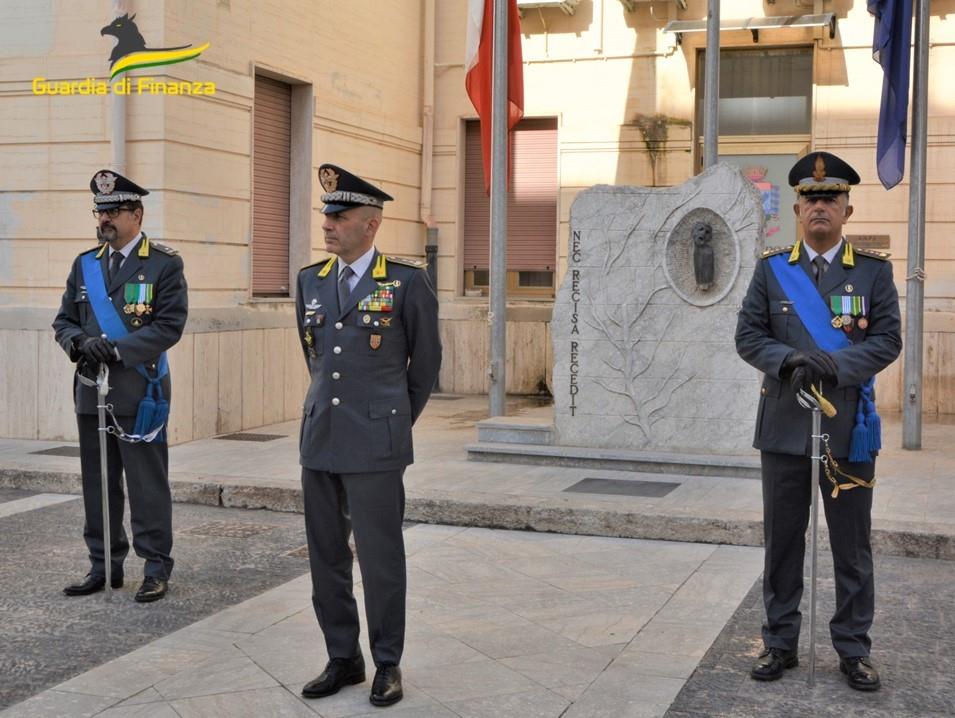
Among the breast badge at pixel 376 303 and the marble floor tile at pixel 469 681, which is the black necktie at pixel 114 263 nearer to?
A: the breast badge at pixel 376 303

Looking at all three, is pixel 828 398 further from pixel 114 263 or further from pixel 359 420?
pixel 114 263

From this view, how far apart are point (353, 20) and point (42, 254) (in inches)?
183

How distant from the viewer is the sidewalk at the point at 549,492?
7.63 m

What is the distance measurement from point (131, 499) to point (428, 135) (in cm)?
998

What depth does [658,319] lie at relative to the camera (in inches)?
378

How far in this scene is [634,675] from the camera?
500cm

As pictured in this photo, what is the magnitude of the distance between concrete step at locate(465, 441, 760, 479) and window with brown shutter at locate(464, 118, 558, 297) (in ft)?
18.8

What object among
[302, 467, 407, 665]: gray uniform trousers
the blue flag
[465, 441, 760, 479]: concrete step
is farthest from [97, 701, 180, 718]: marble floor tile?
the blue flag

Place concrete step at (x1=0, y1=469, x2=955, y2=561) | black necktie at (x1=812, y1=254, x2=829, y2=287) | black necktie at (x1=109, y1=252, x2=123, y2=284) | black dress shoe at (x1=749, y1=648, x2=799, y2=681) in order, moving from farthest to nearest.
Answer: concrete step at (x1=0, y1=469, x2=955, y2=561), black necktie at (x1=109, y1=252, x2=123, y2=284), black necktie at (x1=812, y1=254, x2=829, y2=287), black dress shoe at (x1=749, y1=648, x2=799, y2=681)

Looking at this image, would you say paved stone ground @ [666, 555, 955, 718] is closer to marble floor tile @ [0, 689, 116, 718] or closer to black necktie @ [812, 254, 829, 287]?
black necktie @ [812, 254, 829, 287]

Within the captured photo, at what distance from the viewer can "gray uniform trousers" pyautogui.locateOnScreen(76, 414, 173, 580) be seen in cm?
630

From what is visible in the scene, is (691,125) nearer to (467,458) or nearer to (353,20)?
(353,20)

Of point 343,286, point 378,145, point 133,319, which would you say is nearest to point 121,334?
point 133,319

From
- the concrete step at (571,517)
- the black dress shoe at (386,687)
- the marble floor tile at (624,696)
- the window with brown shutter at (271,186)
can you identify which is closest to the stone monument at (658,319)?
the concrete step at (571,517)
